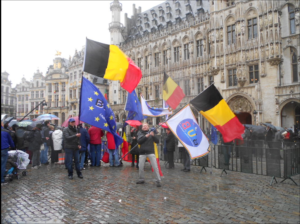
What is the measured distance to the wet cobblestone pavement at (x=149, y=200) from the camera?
4.89m

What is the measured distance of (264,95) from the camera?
82.0ft

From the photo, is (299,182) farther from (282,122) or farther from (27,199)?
(282,122)

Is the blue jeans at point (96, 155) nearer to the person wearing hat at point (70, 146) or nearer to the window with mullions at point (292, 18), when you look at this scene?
the person wearing hat at point (70, 146)

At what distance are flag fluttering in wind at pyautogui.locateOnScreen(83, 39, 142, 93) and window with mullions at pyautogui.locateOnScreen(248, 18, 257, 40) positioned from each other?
21.1 meters

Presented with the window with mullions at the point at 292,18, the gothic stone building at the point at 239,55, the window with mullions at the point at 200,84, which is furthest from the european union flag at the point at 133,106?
the window with mullions at the point at 200,84

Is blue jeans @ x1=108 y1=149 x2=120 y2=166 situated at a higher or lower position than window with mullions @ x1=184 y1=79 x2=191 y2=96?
lower

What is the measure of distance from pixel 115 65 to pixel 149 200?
5.56 metres

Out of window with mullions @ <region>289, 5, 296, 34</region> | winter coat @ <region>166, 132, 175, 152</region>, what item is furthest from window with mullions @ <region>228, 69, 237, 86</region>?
winter coat @ <region>166, 132, 175, 152</region>

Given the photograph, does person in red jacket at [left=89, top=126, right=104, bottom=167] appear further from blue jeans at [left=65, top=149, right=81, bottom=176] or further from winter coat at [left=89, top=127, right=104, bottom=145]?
blue jeans at [left=65, top=149, right=81, bottom=176]

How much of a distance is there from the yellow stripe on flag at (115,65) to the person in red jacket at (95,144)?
2.63 meters

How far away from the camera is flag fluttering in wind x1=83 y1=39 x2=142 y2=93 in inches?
361

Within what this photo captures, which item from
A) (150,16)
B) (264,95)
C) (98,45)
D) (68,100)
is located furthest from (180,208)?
(68,100)

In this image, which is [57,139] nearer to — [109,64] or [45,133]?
[45,133]

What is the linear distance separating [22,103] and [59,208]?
75.4m
